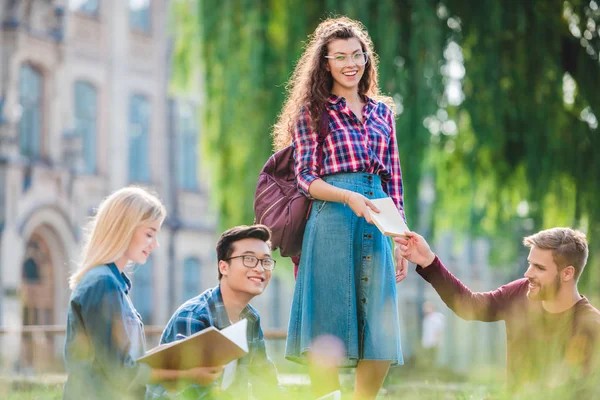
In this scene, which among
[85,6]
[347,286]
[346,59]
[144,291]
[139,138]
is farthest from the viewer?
[139,138]

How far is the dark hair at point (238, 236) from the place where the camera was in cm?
464

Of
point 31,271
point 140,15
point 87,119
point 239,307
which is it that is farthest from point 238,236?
point 140,15

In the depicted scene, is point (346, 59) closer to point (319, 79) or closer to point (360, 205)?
point (319, 79)

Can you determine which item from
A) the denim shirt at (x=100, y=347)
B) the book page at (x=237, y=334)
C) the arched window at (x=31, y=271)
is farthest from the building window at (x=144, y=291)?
the book page at (x=237, y=334)

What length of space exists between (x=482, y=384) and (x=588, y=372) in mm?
2825

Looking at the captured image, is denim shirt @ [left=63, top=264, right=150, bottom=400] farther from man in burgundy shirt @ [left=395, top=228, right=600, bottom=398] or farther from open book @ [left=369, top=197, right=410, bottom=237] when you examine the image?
man in burgundy shirt @ [left=395, top=228, right=600, bottom=398]

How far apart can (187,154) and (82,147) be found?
4.65 meters

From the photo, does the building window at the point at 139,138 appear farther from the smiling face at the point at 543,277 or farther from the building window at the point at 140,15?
the smiling face at the point at 543,277

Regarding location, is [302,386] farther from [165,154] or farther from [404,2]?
[165,154]

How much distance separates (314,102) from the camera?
493 centimetres

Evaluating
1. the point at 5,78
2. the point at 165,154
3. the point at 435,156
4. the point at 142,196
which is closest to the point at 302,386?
the point at 142,196

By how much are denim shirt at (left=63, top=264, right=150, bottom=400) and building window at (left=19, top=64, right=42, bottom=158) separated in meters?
19.7

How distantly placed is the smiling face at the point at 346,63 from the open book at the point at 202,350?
156 centimetres

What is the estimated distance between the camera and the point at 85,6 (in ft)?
83.9
